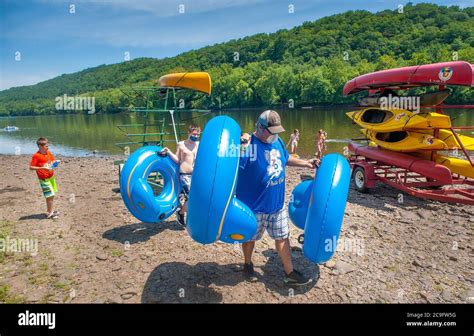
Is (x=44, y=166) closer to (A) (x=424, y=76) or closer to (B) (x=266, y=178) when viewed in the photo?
(B) (x=266, y=178)

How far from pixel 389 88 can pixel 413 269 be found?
619 centimetres

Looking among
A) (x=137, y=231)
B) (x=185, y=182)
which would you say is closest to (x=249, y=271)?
(x=185, y=182)

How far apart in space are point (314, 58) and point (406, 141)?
106 meters

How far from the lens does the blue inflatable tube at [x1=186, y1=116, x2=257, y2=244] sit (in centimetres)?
341

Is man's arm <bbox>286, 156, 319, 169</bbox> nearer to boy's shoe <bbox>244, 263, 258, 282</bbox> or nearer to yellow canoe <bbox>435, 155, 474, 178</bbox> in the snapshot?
boy's shoe <bbox>244, 263, 258, 282</bbox>

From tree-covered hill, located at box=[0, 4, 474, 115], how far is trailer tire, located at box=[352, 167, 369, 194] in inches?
1721

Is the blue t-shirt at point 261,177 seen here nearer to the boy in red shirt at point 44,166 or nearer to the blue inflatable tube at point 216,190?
the blue inflatable tube at point 216,190

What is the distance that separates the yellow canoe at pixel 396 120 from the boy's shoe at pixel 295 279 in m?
5.49

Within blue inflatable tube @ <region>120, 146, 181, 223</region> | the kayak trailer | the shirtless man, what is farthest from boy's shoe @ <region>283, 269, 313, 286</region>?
the kayak trailer

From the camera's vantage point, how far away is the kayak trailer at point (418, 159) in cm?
692

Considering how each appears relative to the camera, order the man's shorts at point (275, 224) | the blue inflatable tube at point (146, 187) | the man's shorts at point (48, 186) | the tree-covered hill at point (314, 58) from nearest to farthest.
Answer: the man's shorts at point (275, 224) < the blue inflatable tube at point (146, 187) < the man's shorts at point (48, 186) < the tree-covered hill at point (314, 58)

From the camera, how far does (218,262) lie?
4945mm

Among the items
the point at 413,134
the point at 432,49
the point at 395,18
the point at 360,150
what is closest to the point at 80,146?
the point at 360,150

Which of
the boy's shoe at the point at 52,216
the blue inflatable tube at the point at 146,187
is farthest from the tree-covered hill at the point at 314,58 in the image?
the blue inflatable tube at the point at 146,187
